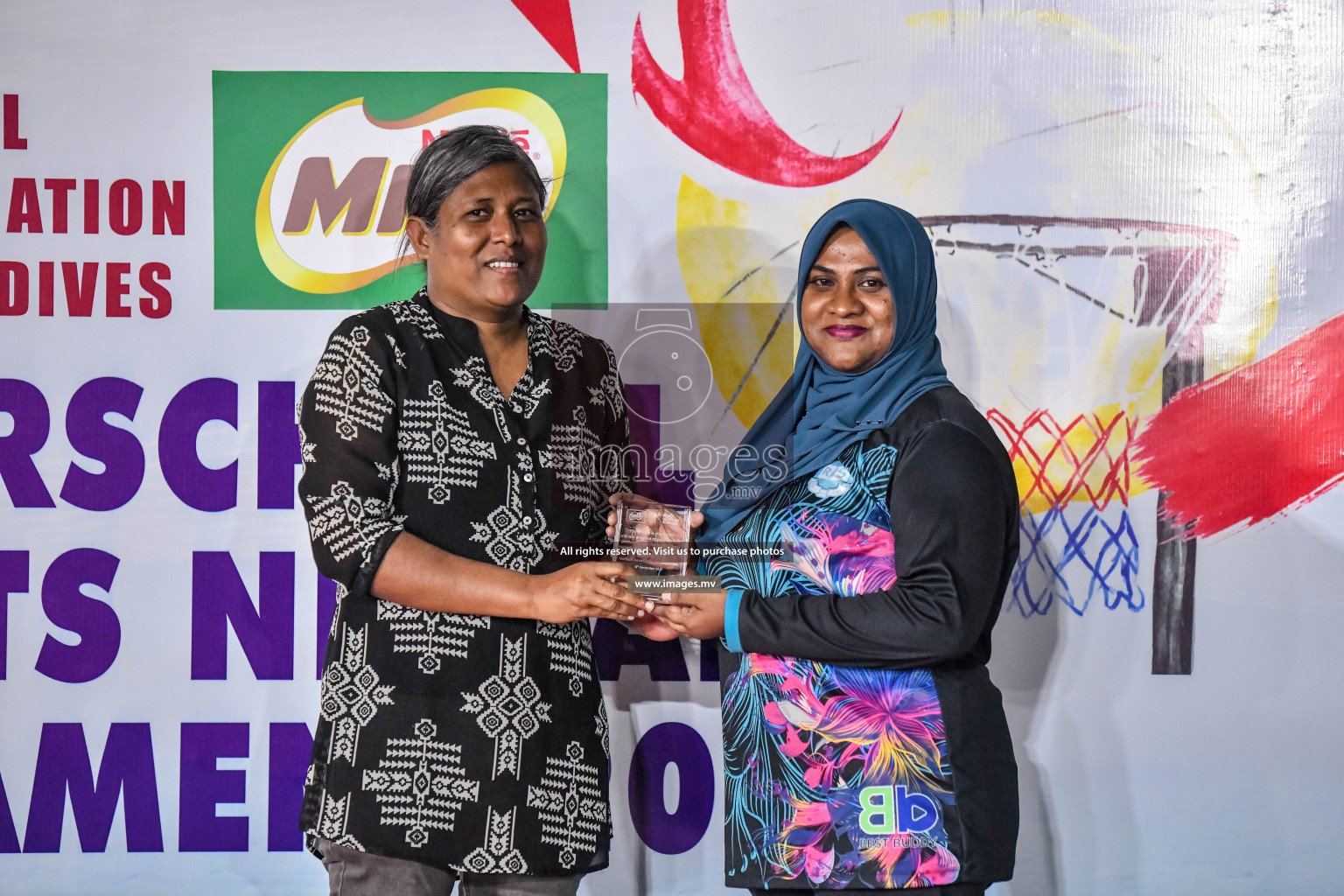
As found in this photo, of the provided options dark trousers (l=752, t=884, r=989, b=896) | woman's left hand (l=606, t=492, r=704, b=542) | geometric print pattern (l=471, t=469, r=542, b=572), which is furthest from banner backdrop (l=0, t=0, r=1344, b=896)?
dark trousers (l=752, t=884, r=989, b=896)

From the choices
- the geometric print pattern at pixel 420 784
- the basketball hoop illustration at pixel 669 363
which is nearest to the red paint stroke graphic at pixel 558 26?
the basketball hoop illustration at pixel 669 363

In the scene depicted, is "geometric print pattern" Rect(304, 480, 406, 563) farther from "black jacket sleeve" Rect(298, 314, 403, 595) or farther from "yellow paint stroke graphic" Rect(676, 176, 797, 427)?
"yellow paint stroke graphic" Rect(676, 176, 797, 427)

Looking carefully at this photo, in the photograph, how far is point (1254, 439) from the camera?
259cm

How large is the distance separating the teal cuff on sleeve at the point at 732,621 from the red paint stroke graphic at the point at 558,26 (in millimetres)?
1430

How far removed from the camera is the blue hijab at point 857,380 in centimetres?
Result: 172

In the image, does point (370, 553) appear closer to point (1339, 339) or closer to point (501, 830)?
point (501, 830)

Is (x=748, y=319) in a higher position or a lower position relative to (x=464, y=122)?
lower

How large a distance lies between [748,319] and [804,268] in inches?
28.8

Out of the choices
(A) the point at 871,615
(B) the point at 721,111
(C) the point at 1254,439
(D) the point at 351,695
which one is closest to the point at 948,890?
(A) the point at 871,615

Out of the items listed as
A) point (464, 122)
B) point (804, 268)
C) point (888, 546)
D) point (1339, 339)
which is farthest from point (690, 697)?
point (1339, 339)

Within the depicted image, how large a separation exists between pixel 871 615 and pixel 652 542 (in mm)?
393

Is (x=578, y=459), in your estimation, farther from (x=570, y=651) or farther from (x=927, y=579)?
(x=927, y=579)

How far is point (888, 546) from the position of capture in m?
1.68

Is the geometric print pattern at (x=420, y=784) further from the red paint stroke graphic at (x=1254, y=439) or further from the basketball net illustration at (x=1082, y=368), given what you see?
the red paint stroke graphic at (x=1254, y=439)
